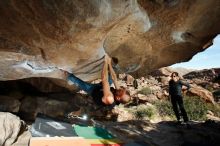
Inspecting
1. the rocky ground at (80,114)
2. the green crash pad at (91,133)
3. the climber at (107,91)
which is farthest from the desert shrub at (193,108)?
the climber at (107,91)

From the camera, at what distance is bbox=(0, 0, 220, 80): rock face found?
18.9ft

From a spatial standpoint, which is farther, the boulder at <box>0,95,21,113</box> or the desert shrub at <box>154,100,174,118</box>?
the desert shrub at <box>154,100,174,118</box>

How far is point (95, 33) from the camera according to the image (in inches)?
270

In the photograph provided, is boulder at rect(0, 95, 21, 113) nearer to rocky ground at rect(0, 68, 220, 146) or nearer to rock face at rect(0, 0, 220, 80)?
rocky ground at rect(0, 68, 220, 146)

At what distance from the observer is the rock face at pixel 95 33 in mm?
5746

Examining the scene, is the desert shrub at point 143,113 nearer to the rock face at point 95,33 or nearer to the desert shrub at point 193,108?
the desert shrub at point 193,108

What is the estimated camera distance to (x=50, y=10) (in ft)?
18.3

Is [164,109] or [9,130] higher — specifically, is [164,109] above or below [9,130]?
above

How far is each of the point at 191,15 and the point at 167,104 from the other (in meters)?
13.7

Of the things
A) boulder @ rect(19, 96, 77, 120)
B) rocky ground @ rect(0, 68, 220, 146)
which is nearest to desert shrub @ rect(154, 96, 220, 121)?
rocky ground @ rect(0, 68, 220, 146)

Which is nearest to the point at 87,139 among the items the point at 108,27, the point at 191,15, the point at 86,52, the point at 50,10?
the point at 86,52

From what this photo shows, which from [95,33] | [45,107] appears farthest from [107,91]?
[45,107]

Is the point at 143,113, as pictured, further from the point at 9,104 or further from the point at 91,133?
the point at 91,133

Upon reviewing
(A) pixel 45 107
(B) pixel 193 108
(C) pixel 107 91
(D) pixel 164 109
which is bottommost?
(C) pixel 107 91
